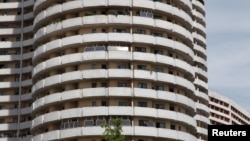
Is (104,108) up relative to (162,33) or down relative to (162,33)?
down

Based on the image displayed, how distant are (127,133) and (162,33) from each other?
648 inches

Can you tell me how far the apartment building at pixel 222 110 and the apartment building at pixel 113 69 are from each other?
6940cm

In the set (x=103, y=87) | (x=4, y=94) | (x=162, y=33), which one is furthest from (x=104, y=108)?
(x=4, y=94)

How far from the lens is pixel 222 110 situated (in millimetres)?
151500

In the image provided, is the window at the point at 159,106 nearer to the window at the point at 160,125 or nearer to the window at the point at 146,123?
the window at the point at 160,125

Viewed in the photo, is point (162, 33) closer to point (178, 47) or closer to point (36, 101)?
point (178, 47)

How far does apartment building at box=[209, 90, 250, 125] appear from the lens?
145775 mm

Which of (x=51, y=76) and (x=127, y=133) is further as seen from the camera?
(x=51, y=76)

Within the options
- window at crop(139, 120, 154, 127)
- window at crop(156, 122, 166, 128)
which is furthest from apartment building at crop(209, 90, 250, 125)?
window at crop(139, 120, 154, 127)

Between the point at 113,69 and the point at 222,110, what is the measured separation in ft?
291

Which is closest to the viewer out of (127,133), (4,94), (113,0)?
(127,133)

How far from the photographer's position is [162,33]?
74375 mm

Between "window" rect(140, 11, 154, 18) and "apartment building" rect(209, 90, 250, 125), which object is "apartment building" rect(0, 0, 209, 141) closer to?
"window" rect(140, 11, 154, 18)

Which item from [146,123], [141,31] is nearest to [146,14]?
[141,31]
